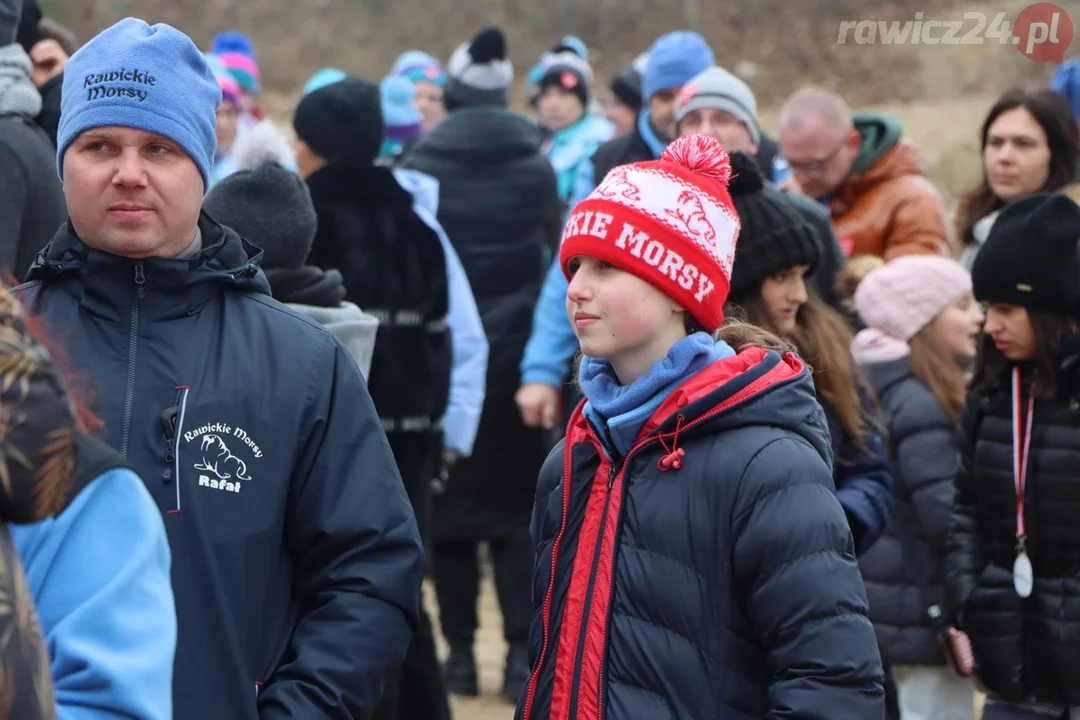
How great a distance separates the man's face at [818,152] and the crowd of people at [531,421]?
1.94ft

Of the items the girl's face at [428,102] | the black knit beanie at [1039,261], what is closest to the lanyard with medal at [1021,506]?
the black knit beanie at [1039,261]

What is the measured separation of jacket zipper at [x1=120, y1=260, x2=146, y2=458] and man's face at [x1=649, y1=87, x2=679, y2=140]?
4170 mm

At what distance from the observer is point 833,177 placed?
278 inches

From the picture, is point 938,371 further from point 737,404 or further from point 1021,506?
point 737,404

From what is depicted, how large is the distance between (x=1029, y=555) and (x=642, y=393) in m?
1.94

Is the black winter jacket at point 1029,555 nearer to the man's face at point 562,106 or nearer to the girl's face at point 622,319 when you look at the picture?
the girl's face at point 622,319

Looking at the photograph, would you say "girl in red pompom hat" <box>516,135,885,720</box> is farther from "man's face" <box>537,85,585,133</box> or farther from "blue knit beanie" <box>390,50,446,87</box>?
"blue knit beanie" <box>390,50,446,87</box>

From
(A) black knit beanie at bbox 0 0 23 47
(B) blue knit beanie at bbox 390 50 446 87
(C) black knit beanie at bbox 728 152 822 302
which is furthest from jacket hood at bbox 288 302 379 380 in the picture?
(B) blue knit beanie at bbox 390 50 446 87

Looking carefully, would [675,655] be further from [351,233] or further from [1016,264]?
[351,233]

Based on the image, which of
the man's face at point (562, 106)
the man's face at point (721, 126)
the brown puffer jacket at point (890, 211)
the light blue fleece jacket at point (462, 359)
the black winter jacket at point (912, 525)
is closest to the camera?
the black winter jacket at point (912, 525)

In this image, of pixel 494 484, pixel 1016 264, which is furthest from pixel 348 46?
pixel 1016 264

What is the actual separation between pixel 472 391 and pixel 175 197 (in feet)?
11.9

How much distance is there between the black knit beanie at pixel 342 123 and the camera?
5.50m

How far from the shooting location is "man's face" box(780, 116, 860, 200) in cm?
692
